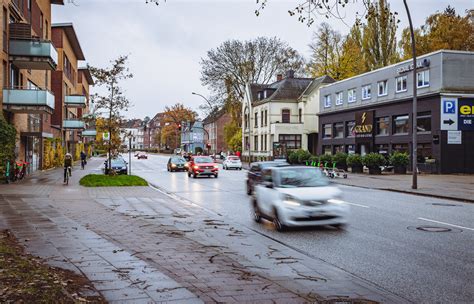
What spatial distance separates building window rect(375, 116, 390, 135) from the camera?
137ft

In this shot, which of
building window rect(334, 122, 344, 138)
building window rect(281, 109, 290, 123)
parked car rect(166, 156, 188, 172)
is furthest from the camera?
building window rect(281, 109, 290, 123)

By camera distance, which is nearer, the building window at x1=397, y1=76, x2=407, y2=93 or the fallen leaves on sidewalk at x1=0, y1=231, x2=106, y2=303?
the fallen leaves on sidewalk at x1=0, y1=231, x2=106, y2=303

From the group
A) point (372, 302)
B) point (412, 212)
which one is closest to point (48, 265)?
point (372, 302)

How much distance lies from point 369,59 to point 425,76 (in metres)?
20.3

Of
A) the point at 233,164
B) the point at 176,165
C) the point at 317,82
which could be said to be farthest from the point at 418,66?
the point at 317,82

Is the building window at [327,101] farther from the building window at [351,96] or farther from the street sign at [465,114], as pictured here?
the street sign at [465,114]

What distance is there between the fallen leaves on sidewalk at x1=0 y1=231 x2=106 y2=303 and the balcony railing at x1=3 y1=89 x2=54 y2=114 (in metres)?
22.6

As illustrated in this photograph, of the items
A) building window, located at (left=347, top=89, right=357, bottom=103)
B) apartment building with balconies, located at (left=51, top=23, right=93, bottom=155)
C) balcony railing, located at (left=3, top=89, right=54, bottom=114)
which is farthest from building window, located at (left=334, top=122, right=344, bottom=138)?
balcony railing, located at (left=3, top=89, right=54, bottom=114)

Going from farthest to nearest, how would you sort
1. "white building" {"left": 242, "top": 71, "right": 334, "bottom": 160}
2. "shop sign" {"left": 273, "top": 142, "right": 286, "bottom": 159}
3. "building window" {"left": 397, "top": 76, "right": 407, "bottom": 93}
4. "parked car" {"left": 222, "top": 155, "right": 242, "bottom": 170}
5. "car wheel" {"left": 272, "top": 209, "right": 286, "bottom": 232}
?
"white building" {"left": 242, "top": 71, "right": 334, "bottom": 160}, "shop sign" {"left": 273, "top": 142, "right": 286, "bottom": 159}, "parked car" {"left": 222, "top": 155, "right": 242, "bottom": 170}, "building window" {"left": 397, "top": 76, "right": 407, "bottom": 93}, "car wheel" {"left": 272, "top": 209, "right": 286, "bottom": 232}

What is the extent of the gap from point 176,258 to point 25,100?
23.5 metres

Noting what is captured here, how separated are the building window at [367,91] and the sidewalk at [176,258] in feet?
110

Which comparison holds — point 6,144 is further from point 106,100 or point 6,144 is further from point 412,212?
point 412,212

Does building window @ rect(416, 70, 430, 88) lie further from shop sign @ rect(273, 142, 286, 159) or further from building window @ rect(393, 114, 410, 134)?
shop sign @ rect(273, 142, 286, 159)

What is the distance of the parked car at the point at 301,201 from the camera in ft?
35.6
